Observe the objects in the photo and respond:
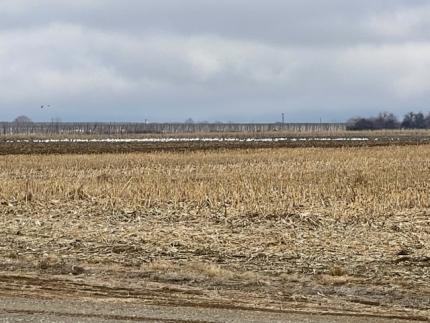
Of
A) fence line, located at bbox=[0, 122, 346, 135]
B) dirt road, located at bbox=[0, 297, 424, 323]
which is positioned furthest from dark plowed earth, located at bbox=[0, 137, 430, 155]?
fence line, located at bbox=[0, 122, 346, 135]

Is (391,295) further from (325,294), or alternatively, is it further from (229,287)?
(229,287)

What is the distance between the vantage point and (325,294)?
955cm

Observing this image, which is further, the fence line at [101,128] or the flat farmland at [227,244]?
the fence line at [101,128]

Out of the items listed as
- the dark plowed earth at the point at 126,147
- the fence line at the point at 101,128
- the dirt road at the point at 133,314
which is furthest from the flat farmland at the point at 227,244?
the fence line at the point at 101,128

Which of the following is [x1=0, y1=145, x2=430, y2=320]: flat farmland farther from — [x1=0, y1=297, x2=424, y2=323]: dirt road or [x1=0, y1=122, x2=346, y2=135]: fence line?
[x1=0, y1=122, x2=346, y2=135]: fence line

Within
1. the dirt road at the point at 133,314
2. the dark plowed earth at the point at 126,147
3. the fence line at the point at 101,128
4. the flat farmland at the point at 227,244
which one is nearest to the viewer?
the dirt road at the point at 133,314

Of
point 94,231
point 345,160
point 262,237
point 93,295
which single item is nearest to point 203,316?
point 93,295

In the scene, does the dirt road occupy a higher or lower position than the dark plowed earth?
higher

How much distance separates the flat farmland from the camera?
9555 millimetres

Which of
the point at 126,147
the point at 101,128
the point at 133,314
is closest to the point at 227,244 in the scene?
the point at 133,314

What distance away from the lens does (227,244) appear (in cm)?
1330

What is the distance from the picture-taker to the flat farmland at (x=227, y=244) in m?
9.55

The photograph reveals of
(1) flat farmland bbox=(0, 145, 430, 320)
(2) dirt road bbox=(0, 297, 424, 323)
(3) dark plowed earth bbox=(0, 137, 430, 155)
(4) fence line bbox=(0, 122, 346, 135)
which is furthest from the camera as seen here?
(4) fence line bbox=(0, 122, 346, 135)

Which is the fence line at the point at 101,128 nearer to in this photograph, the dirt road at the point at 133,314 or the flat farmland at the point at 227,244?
the flat farmland at the point at 227,244
